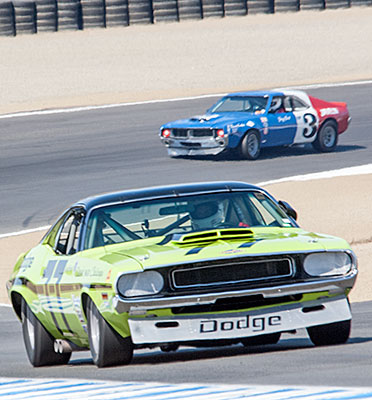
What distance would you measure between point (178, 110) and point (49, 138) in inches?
173

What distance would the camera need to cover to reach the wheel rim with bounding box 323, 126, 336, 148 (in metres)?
24.3

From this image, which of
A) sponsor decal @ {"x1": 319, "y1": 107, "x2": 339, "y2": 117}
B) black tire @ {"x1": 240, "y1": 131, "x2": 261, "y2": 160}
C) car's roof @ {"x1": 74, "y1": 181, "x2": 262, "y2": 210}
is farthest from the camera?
sponsor decal @ {"x1": 319, "y1": 107, "x2": 339, "y2": 117}

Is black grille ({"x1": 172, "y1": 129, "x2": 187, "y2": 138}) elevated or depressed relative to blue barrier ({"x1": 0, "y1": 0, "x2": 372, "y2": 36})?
depressed

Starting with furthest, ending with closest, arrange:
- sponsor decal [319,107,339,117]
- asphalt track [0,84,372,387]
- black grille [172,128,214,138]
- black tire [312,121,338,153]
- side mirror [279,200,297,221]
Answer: black tire [312,121,338,153]
sponsor decal [319,107,339,117]
black grille [172,128,214,138]
side mirror [279,200,297,221]
asphalt track [0,84,372,387]

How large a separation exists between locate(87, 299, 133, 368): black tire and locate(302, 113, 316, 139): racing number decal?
17190mm

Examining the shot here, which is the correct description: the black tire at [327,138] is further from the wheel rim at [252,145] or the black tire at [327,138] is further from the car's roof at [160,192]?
the car's roof at [160,192]

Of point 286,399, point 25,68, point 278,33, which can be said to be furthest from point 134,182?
point 278,33

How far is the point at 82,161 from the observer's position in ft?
79.3

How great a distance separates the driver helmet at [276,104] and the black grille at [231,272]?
1659cm

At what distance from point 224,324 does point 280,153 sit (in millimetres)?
18281

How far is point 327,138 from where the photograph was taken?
24500 mm

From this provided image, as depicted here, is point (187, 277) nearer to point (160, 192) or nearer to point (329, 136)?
point (160, 192)

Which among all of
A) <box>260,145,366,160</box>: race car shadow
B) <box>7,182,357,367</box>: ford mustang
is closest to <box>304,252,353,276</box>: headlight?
<box>7,182,357,367</box>: ford mustang

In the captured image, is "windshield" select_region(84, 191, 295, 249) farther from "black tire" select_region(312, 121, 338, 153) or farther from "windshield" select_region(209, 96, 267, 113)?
"black tire" select_region(312, 121, 338, 153)
